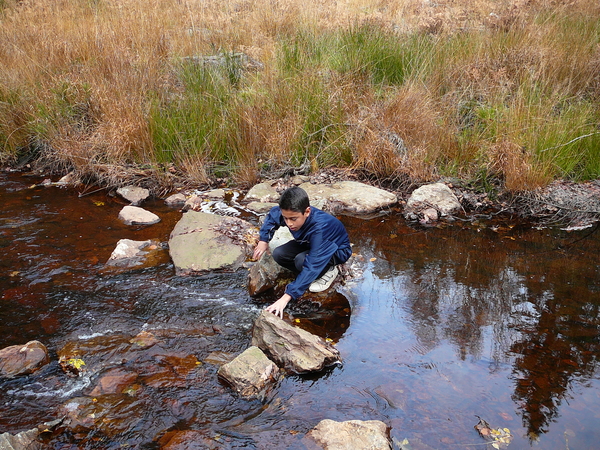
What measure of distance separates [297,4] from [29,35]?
194 inches

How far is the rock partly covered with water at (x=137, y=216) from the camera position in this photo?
17.2 ft

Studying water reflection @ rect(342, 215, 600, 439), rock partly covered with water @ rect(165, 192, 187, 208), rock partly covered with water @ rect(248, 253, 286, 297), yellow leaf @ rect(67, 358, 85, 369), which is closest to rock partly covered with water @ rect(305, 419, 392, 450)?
water reflection @ rect(342, 215, 600, 439)

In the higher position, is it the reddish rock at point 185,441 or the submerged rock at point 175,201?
the reddish rock at point 185,441

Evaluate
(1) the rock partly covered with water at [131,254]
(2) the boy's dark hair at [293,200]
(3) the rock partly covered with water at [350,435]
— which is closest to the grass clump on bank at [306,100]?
(1) the rock partly covered with water at [131,254]

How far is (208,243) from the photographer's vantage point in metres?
4.57

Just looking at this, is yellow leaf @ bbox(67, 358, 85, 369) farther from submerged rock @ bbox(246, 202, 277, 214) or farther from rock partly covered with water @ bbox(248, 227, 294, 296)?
submerged rock @ bbox(246, 202, 277, 214)

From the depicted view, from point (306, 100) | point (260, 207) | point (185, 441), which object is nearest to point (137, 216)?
point (260, 207)

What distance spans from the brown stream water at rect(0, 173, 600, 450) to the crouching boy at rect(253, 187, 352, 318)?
12.6 inches

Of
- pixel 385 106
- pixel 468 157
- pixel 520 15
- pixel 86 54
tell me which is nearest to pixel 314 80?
pixel 385 106

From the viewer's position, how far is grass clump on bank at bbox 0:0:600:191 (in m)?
5.94

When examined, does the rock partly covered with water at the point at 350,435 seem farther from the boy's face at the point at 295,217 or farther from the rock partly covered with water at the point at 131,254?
the rock partly covered with water at the point at 131,254

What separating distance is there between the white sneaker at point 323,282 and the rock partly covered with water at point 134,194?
303 centimetres

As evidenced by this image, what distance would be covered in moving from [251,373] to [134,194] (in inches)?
149

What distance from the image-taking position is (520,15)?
26.6 feet
